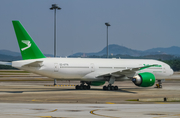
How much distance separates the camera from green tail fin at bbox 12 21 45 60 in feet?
108

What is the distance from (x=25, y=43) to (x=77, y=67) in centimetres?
669

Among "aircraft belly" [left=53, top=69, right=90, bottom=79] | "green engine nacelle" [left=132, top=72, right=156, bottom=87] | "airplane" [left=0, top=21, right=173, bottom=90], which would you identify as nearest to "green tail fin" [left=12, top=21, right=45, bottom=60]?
"airplane" [left=0, top=21, right=173, bottom=90]

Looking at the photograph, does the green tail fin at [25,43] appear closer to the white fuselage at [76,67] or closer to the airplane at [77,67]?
the airplane at [77,67]

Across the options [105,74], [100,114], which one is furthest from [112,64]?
[100,114]

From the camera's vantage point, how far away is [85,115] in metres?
15.1

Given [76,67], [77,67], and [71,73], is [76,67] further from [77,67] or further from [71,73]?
[71,73]

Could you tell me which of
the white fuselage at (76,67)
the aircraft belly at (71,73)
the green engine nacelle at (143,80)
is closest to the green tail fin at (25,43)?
the white fuselage at (76,67)

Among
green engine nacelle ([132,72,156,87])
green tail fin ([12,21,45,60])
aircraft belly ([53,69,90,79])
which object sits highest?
green tail fin ([12,21,45,60])

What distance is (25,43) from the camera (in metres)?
33.0

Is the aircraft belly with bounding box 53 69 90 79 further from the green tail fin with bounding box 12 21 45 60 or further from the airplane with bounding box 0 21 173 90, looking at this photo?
the green tail fin with bounding box 12 21 45 60

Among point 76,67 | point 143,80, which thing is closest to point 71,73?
point 76,67

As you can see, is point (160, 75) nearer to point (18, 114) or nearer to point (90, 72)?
point (90, 72)

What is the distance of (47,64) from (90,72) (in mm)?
5554

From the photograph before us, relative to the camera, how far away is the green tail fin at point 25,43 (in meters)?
32.8
